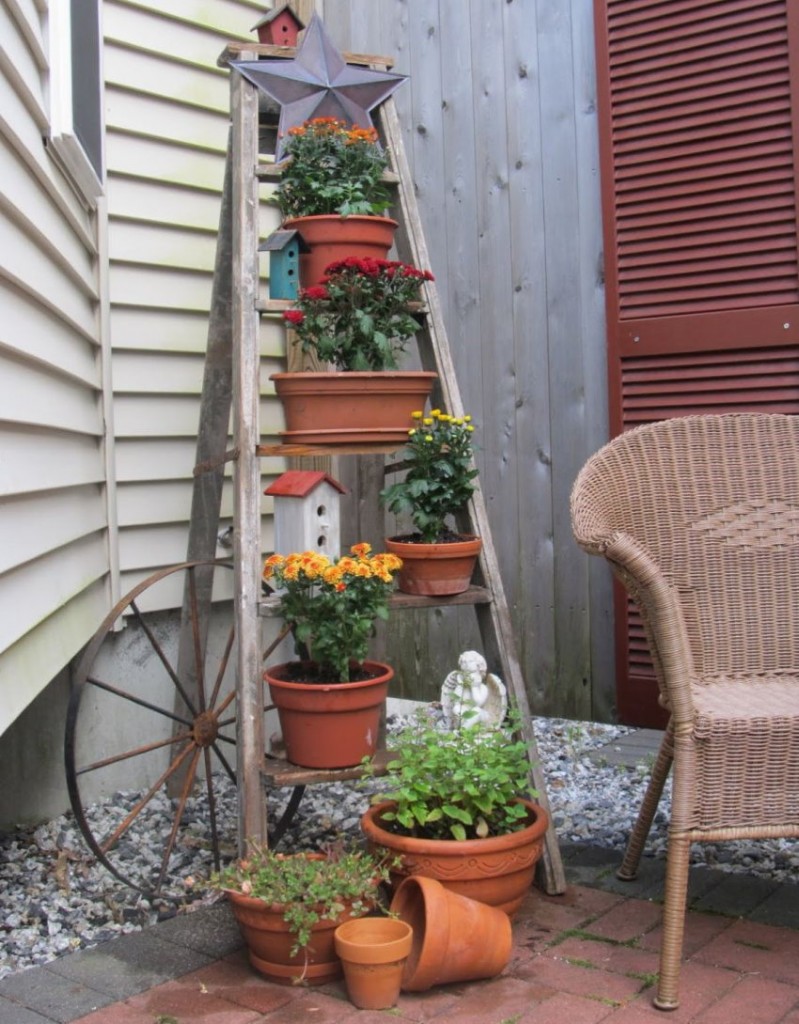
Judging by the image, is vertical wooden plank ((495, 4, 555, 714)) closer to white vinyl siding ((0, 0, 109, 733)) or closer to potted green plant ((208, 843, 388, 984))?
white vinyl siding ((0, 0, 109, 733))

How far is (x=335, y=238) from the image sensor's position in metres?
2.77

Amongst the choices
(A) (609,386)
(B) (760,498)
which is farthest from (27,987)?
(A) (609,386)

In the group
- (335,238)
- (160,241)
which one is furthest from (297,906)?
(160,241)

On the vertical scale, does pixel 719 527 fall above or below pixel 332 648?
above

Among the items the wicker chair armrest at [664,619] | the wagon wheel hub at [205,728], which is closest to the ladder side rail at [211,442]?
the wagon wheel hub at [205,728]

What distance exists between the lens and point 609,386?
3.77 meters

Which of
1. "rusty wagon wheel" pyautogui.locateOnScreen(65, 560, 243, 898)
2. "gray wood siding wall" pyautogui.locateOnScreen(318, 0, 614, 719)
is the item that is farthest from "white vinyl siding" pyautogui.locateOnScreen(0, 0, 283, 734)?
"gray wood siding wall" pyautogui.locateOnScreen(318, 0, 614, 719)

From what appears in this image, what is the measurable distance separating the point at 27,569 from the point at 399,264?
1075mm

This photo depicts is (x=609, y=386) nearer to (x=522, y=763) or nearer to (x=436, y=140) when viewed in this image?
(x=436, y=140)

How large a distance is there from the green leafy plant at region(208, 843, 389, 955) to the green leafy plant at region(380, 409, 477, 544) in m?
0.79

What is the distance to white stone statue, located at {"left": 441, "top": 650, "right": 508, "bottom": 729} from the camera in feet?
8.76

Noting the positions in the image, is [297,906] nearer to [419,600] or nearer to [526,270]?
[419,600]

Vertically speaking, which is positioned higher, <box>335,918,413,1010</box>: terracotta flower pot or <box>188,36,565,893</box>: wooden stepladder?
<box>188,36,565,893</box>: wooden stepladder

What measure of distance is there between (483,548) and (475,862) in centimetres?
76
